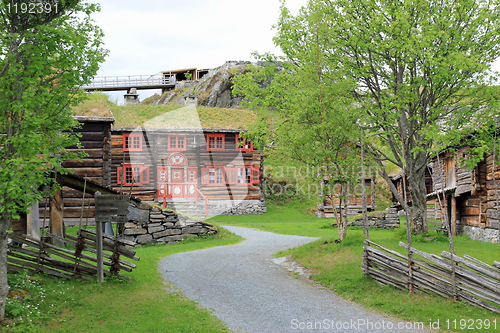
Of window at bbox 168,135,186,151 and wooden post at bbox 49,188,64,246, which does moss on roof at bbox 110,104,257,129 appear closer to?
window at bbox 168,135,186,151

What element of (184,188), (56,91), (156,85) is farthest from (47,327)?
(156,85)

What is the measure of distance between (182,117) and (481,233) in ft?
101

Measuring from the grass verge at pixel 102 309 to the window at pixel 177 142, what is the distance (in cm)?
2157

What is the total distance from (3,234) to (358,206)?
2794 centimetres

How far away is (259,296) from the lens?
27.8 feet

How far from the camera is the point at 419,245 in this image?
12656 millimetres

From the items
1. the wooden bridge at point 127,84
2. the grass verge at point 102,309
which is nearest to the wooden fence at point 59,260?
the grass verge at point 102,309

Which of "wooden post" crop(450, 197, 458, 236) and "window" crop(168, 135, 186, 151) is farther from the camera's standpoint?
"window" crop(168, 135, 186, 151)

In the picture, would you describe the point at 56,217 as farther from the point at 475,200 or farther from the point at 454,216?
the point at 454,216

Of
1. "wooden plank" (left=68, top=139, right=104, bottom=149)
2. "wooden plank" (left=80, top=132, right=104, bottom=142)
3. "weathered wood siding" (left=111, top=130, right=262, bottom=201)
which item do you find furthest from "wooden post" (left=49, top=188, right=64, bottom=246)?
"weathered wood siding" (left=111, top=130, right=262, bottom=201)

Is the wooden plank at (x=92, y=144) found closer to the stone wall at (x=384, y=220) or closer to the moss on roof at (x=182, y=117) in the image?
the moss on roof at (x=182, y=117)

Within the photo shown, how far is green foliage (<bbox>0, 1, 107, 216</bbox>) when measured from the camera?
19.4 ft

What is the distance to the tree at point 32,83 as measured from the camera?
591 cm

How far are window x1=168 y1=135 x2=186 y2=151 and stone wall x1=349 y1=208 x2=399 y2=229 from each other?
15428mm
